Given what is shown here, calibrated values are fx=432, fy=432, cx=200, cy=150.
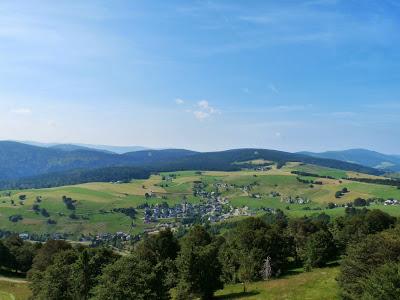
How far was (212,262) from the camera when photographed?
72250mm

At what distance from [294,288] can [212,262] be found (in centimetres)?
1393

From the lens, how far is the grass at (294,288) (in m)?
61.6

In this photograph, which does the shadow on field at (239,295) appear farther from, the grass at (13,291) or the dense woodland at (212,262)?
the grass at (13,291)

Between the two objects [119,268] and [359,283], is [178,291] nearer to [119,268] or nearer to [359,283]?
[119,268]

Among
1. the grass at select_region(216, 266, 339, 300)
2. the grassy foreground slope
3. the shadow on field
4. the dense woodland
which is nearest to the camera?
the dense woodland

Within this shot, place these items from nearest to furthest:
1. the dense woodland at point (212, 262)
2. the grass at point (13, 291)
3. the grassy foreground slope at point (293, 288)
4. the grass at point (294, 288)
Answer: the dense woodland at point (212, 262), the grass at point (294, 288), the grassy foreground slope at point (293, 288), the grass at point (13, 291)

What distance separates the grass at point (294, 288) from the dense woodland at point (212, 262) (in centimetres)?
289

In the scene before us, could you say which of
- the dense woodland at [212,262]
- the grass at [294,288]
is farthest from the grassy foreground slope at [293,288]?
the dense woodland at [212,262]

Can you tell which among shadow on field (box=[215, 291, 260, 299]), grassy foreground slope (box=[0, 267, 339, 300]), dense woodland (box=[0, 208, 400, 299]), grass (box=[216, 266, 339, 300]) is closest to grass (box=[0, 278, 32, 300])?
grassy foreground slope (box=[0, 267, 339, 300])

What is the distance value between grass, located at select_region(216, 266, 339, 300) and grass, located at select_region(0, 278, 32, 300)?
138 ft

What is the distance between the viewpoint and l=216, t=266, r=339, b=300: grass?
61.6 m

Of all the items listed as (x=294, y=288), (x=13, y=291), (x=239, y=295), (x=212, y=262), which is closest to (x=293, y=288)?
(x=294, y=288)

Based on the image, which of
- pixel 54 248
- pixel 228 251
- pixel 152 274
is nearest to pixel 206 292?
pixel 152 274

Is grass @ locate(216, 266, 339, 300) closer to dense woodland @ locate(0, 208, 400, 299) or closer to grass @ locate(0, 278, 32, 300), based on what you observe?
dense woodland @ locate(0, 208, 400, 299)
